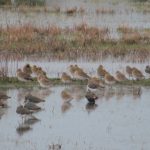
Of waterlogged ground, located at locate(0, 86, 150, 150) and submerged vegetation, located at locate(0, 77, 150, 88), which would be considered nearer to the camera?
waterlogged ground, located at locate(0, 86, 150, 150)

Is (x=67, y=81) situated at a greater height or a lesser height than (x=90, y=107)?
greater

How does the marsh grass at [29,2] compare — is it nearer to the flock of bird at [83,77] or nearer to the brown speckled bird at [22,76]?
the flock of bird at [83,77]

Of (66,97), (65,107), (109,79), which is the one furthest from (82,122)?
(109,79)

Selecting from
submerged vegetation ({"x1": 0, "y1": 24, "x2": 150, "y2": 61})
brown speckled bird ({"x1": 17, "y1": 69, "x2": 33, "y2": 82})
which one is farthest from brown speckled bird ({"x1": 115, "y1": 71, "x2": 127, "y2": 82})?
submerged vegetation ({"x1": 0, "y1": 24, "x2": 150, "y2": 61})

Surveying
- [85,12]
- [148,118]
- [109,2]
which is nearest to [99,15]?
[85,12]

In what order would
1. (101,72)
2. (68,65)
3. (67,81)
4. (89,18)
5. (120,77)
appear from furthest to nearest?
1. (89,18)
2. (68,65)
3. (101,72)
4. (120,77)
5. (67,81)

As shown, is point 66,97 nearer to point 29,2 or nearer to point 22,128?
point 22,128

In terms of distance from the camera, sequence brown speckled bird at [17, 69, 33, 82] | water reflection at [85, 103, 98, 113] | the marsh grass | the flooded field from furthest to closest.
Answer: the marsh grass < brown speckled bird at [17, 69, 33, 82] < water reflection at [85, 103, 98, 113] < the flooded field

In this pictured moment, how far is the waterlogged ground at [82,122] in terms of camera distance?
53.0ft

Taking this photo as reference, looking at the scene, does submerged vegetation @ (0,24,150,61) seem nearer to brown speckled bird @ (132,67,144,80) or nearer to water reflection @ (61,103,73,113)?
brown speckled bird @ (132,67,144,80)

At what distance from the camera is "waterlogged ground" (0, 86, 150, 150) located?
16.1m

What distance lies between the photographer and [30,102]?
747 inches

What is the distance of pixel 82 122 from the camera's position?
18000 mm

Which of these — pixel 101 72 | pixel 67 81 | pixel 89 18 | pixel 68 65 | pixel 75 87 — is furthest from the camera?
pixel 89 18
